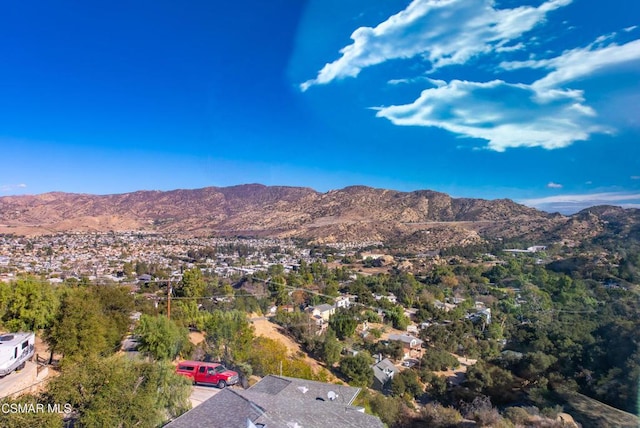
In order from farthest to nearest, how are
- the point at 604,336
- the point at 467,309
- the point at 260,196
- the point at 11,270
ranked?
the point at 260,196 → the point at 11,270 → the point at 467,309 → the point at 604,336

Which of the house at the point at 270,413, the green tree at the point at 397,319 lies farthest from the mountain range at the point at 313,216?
the house at the point at 270,413

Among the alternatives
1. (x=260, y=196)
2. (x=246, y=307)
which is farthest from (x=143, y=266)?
(x=260, y=196)

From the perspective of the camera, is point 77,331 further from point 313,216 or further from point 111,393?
point 313,216

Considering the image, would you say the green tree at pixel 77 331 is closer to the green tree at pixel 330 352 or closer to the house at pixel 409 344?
the green tree at pixel 330 352

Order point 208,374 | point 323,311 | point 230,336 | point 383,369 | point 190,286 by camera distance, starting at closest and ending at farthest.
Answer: point 208,374 → point 230,336 → point 383,369 → point 190,286 → point 323,311

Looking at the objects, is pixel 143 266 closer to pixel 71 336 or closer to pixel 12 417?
pixel 71 336

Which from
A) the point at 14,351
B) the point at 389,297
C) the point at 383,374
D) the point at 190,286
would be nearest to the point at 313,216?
the point at 389,297
